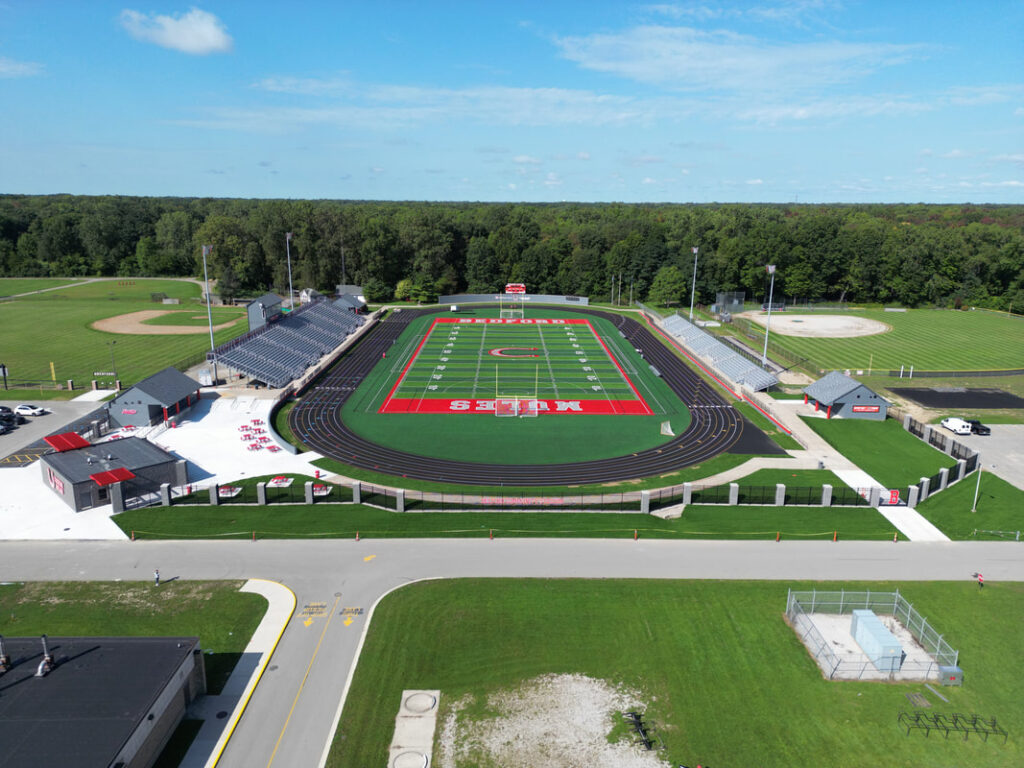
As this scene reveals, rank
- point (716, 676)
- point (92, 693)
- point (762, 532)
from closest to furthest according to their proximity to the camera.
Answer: point (92, 693) → point (716, 676) → point (762, 532)

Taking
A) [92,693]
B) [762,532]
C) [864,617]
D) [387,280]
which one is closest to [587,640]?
[864,617]

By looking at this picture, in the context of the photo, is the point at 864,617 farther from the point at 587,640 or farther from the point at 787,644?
the point at 587,640

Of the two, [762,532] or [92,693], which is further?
[762,532]

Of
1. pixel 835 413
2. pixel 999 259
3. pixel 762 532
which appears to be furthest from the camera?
pixel 999 259

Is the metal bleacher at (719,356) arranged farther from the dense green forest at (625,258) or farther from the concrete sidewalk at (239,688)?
the concrete sidewalk at (239,688)

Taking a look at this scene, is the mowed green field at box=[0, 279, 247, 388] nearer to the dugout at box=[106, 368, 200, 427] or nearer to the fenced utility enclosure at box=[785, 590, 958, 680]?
the dugout at box=[106, 368, 200, 427]

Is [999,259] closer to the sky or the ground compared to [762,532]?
closer to the sky

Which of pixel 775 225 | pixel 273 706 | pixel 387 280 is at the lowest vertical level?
pixel 273 706
